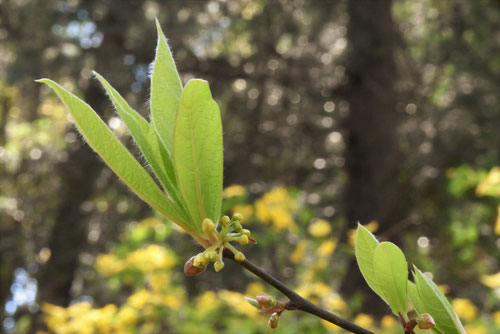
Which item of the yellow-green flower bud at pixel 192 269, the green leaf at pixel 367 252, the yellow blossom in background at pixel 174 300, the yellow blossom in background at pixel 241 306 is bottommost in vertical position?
the yellow blossom in background at pixel 174 300

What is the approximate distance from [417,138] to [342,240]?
145cm

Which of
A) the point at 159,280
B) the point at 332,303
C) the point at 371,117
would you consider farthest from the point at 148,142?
the point at 371,117

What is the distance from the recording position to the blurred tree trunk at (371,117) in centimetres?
414

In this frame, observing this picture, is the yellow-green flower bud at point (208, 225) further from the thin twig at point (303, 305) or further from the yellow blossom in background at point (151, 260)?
the yellow blossom in background at point (151, 260)

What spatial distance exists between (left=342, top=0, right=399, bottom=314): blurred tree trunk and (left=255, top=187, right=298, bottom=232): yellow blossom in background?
47.8 inches

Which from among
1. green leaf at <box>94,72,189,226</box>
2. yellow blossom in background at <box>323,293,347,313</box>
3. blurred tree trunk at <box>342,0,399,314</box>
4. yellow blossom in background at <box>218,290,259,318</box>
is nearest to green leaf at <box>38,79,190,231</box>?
green leaf at <box>94,72,189,226</box>

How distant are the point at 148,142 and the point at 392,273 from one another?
24 centimetres

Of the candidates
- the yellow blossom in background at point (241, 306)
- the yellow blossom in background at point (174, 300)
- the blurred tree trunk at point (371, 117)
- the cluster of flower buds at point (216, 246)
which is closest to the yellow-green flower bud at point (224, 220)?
the cluster of flower buds at point (216, 246)

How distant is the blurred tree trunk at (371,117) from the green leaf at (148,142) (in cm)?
369

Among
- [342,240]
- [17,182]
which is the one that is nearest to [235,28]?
[342,240]

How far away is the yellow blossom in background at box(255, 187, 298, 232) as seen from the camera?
2.87 m

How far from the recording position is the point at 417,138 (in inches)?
191

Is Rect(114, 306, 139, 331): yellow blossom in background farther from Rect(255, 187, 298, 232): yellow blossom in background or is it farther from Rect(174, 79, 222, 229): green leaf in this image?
Rect(174, 79, 222, 229): green leaf

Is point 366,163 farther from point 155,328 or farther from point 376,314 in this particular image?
point 155,328
